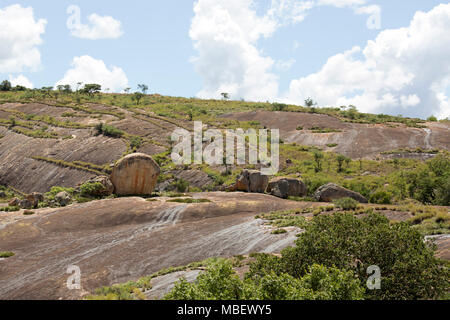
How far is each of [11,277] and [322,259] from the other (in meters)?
14.8

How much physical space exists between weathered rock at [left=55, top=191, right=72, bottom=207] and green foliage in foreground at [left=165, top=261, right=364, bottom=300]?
2396 cm

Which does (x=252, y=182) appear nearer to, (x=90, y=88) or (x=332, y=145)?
(x=332, y=145)

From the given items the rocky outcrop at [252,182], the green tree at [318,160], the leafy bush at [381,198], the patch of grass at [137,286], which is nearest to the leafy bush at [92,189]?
the rocky outcrop at [252,182]

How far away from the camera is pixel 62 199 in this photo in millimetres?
31328

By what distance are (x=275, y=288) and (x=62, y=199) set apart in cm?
2612

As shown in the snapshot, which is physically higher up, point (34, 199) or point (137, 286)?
point (34, 199)

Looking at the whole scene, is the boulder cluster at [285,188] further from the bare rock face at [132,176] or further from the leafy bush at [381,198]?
the bare rock face at [132,176]

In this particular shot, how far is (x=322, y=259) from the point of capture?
12875mm

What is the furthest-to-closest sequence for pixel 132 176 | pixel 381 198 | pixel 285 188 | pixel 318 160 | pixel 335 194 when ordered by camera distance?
pixel 318 160
pixel 285 188
pixel 132 176
pixel 381 198
pixel 335 194

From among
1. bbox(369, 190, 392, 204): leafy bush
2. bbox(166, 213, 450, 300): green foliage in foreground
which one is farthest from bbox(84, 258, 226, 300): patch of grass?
bbox(369, 190, 392, 204): leafy bush
